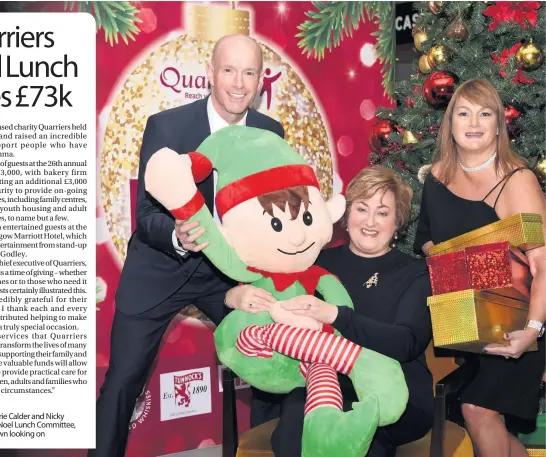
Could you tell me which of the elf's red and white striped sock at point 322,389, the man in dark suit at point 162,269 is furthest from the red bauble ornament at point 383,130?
the elf's red and white striped sock at point 322,389

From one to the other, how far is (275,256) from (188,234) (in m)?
0.27

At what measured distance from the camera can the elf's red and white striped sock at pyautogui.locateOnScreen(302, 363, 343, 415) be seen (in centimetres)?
215

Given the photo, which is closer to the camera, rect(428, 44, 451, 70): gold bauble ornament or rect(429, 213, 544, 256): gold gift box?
rect(429, 213, 544, 256): gold gift box

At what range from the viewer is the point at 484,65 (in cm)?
344

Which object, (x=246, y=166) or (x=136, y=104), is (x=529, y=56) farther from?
(x=136, y=104)

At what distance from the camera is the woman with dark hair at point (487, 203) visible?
8.46 ft

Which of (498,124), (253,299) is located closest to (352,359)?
(253,299)

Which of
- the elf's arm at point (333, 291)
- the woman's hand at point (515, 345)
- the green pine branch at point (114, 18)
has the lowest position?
the woman's hand at point (515, 345)

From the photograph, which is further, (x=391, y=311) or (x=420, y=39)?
(x=420, y=39)

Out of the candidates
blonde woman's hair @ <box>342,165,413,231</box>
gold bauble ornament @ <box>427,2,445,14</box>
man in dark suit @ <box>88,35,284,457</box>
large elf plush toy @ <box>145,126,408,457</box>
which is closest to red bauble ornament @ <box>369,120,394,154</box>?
gold bauble ornament @ <box>427,2,445,14</box>

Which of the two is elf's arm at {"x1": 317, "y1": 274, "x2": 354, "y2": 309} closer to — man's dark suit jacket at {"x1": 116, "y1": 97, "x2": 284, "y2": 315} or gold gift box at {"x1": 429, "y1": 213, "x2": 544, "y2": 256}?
gold gift box at {"x1": 429, "y1": 213, "x2": 544, "y2": 256}

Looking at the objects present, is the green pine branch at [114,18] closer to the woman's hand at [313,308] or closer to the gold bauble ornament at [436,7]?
the gold bauble ornament at [436,7]

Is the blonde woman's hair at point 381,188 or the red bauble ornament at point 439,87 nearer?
the blonde woman's hair at point 381,188

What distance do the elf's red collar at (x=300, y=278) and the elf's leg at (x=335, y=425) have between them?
34 centimetres
